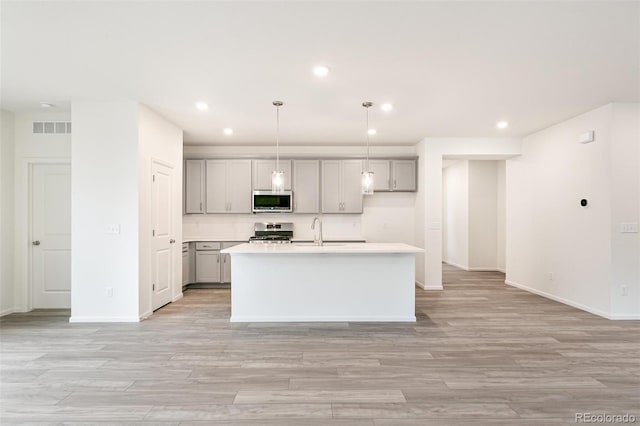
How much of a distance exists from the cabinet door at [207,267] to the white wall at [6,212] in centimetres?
255

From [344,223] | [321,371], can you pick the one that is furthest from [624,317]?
[344,223]

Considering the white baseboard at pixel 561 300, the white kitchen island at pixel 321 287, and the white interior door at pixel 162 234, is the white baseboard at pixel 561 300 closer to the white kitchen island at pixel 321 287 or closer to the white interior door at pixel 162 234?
the white kitchen island at pixel 321 287

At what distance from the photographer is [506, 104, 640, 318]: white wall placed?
448 cm

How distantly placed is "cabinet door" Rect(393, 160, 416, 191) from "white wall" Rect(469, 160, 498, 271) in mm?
2712

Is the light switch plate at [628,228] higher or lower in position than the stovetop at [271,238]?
higher

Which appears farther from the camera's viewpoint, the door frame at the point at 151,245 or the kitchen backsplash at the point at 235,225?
the kitchen backsplash at the point at 235,225

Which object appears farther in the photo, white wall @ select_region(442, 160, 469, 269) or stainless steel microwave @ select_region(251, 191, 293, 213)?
white wall @ select_region(442, 160, 469, 269)

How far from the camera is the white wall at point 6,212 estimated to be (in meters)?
4.76

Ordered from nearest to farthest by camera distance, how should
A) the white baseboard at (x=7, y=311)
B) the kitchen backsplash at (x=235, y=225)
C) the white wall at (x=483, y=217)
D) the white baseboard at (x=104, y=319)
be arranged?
the white baseboard at (x=104, y=319), the white baseboard at (x=7, y=311), the kitchen backsplash at (x=235, y=225), the white wall at (x=483, y=217)

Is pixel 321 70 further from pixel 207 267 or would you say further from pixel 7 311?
pixel 7 311

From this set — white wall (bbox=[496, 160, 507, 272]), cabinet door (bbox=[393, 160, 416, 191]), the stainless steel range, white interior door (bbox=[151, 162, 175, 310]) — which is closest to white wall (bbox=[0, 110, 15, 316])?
white interior door (bbox=[151, 162, 175, 310])

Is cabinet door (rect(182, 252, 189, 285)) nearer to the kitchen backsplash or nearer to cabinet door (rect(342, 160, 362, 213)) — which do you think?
the kitchen backsplash

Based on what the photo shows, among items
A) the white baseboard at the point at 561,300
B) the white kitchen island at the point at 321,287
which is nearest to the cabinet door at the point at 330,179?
the white kitchen island at the point at 321,287
